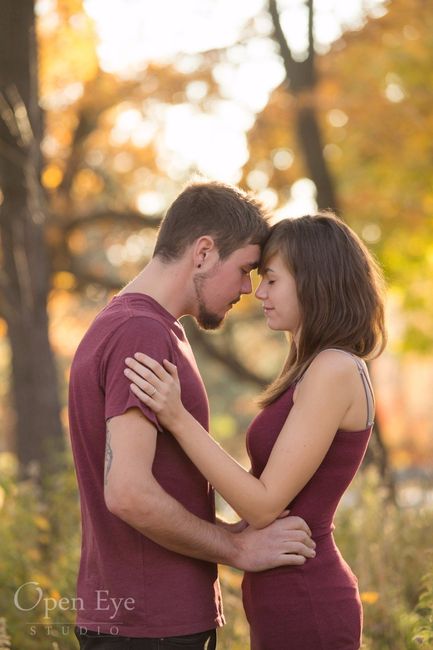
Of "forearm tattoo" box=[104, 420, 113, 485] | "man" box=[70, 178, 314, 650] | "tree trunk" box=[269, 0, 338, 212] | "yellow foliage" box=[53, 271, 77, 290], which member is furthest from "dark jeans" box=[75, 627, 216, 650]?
"yellow foliage" box=[53, 271, 77, 290]

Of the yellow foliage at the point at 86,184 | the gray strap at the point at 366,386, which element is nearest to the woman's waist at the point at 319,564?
the gray strap at the point at 366,386

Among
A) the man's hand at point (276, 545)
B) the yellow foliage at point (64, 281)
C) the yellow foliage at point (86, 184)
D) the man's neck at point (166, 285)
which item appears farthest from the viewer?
the yellow foliage at point (86, 184)

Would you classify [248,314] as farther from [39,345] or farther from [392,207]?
[39,345]

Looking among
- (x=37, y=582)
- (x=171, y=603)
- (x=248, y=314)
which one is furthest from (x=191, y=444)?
(x=248, y=314)

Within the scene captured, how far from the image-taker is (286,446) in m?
3.10

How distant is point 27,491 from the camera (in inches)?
242

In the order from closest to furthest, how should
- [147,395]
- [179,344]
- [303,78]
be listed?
[147,395] → [179,344] → [303,78]

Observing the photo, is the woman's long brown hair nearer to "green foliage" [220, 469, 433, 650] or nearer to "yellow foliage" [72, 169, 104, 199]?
"green foliage" [220, 469, 433, 650]

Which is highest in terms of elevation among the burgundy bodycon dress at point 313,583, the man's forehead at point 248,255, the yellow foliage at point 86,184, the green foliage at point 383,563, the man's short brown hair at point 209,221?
the man's short brown hair at point 209,221

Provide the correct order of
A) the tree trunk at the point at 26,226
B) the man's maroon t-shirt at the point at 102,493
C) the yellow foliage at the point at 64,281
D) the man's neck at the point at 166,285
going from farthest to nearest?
1. the yellow foliage at the point at 64,281
2. the tree trunk at the point at 26,226
3. the man's neck at the point at 166,285
4. the man's maroon t-shirt at the point at 102,493

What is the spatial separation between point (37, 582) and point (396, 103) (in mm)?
8326

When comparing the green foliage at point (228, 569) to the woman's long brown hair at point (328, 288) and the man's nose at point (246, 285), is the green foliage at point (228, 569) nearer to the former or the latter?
the woman's long brown hair at point (328, 288)

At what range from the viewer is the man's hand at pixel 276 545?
3104 mm

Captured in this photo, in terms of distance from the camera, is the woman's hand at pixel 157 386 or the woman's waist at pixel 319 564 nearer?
the woman's hand at pixel 157 386
